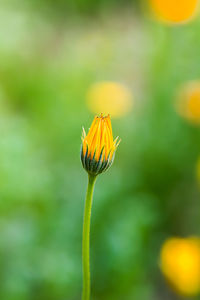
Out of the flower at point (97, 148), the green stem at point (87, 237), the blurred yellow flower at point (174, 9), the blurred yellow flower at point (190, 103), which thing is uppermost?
the blurred yellow flower at point (174, 9)

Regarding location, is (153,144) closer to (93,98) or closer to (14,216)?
(93,98)

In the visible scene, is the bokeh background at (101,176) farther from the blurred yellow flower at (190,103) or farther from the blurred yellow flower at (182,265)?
the blurred yellow flower at (182,265)

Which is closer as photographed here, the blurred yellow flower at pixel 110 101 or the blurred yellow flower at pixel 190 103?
the blurred yellow flower at pixel 190 103

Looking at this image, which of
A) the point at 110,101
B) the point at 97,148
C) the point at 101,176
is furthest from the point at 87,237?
the point at 110,101

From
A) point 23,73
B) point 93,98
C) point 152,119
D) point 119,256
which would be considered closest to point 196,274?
point 119,256

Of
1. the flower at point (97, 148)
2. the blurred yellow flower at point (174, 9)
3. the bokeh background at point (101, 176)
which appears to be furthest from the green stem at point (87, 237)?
the blurred yellow flower at point (174, 9)
